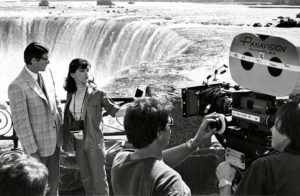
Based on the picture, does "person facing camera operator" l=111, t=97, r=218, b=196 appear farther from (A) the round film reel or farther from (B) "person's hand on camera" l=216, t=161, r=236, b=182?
→ (A) the round film reel

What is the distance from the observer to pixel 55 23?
32.2 meters

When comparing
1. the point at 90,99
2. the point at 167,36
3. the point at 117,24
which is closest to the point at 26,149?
the point at 90,99

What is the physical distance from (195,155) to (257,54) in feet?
6.77

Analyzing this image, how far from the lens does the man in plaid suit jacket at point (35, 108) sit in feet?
13.1

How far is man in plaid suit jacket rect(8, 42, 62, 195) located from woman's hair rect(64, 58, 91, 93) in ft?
0.60

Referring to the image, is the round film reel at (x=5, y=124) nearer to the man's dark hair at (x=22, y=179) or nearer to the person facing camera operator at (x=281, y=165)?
the man's dark hair at (x=22, y=179)

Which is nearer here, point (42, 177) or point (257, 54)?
point (42, 177)

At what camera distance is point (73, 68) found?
430 centimetres

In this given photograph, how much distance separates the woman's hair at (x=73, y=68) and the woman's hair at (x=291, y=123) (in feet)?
7.30

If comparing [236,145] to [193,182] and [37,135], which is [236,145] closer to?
[37,135]

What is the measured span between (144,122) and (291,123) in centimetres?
70

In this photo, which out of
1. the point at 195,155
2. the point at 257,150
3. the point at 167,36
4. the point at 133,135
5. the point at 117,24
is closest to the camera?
the point at 133,135

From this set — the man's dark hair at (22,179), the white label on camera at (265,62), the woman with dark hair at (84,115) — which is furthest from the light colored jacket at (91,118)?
the man's dark hair at (22,179)

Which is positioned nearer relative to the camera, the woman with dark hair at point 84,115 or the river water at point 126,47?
the woman with dark hair at point 84,115
